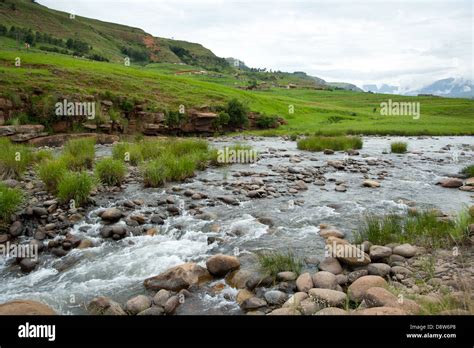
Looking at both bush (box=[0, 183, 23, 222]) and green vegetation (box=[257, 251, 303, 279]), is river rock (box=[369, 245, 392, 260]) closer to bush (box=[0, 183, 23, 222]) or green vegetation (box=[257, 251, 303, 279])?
green vegetation (box=[257, 251, 303, 279])

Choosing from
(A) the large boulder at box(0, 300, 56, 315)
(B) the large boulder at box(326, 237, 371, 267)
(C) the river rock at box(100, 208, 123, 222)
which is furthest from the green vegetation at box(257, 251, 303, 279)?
(C) the river rock at box(100, 208, 123, 222)

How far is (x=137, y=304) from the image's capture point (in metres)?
5.50

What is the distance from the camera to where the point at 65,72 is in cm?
3762

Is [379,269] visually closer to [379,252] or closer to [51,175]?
[379,252]

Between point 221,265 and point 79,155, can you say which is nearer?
point 221,265

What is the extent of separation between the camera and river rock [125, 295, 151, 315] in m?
5.42

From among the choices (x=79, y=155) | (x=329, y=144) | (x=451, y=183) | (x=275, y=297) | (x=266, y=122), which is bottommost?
(x=275, y=297)

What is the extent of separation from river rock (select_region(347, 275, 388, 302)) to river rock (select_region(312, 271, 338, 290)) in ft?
1.08

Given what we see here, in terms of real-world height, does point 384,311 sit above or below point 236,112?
below

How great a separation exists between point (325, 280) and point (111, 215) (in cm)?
646

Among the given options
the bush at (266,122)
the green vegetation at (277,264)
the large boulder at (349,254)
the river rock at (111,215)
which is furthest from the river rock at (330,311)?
the bush at (266,122)

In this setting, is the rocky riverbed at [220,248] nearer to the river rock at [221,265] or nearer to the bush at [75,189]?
the river rock at [221,265]

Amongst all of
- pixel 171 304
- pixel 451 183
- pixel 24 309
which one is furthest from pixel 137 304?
pixel 451 183
